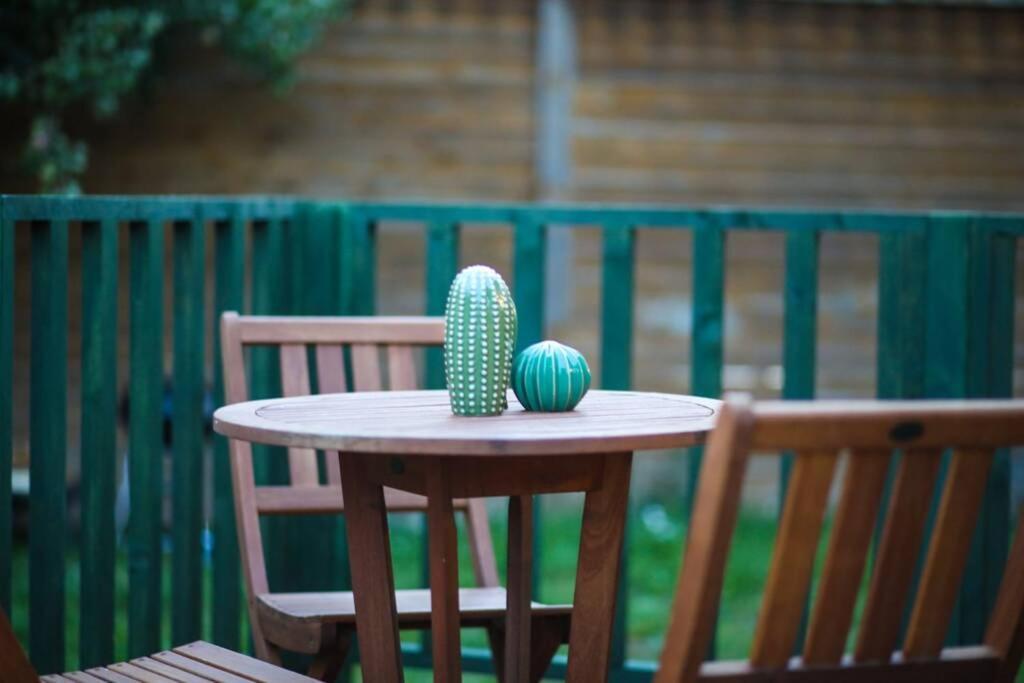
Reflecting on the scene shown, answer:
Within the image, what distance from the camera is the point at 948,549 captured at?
1.57 m

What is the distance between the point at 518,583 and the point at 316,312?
140 centimetres

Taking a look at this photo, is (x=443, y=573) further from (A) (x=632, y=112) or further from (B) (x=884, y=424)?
(A) (x=632, y=112)

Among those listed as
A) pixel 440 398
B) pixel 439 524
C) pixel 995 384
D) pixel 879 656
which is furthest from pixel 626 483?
pixel 995 384

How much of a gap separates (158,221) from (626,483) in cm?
130

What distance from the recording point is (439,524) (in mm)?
2064

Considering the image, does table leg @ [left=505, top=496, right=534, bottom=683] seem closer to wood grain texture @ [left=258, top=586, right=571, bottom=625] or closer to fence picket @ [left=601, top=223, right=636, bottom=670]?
wood grain texture @ [left=258, top=586, right=571, bottom=625]

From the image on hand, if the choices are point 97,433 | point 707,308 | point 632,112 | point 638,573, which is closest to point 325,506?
point 97,433

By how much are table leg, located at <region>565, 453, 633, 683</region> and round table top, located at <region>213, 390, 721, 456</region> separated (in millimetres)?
108

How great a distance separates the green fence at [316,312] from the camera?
284 centimetres

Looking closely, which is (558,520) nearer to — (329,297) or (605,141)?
(605,141)

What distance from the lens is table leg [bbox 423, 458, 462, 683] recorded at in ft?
6.69

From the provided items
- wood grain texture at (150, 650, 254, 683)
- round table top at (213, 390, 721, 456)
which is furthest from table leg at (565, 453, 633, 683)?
wood grain texture at (150, 650, 254, 683)

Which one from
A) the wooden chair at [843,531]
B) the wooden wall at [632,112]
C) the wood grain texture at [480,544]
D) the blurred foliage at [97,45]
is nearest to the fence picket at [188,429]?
the wood grain texture at [480,544]

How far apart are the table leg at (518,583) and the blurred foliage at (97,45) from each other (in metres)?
4.25
